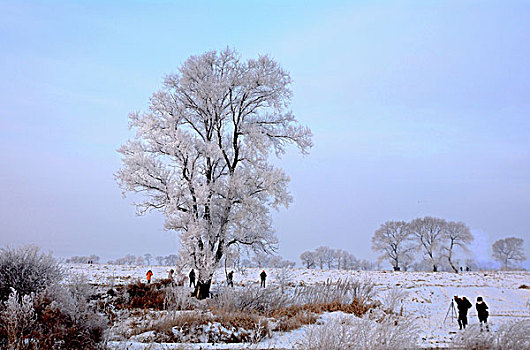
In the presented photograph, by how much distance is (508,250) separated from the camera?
8544cm

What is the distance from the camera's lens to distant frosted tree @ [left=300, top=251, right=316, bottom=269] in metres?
101

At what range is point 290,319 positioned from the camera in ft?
35.3

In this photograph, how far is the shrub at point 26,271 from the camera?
9.09m

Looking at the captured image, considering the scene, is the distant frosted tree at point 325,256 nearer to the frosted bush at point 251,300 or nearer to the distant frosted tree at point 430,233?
the distant frosted tree at point 430,233

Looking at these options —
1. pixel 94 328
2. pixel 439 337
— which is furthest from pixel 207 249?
pixel 94 328

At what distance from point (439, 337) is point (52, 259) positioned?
10.6 metres

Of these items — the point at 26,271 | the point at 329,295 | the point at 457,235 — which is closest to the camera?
the point at 26,271

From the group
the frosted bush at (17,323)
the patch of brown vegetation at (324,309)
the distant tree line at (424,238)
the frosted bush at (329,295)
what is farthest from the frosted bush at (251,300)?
the distant tree line at (424,238)

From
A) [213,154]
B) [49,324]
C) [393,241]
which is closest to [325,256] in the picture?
[393,241]

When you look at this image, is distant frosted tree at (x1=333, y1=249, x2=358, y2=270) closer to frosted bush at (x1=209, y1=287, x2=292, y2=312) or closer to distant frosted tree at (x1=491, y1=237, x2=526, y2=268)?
distant frosted tree at (x1=491, y1=237, x2=526, y2=268)

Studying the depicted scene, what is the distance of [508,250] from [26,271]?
95915mm

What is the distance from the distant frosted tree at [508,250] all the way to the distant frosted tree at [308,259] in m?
40.3

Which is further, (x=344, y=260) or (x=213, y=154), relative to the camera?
(x=344, y=260)

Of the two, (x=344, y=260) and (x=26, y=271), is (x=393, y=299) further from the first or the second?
(x=344, y=260)
